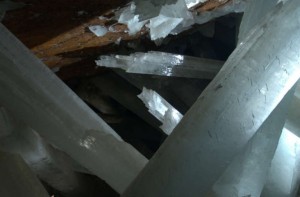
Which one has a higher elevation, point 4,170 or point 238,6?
point 238,6

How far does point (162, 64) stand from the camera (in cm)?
126

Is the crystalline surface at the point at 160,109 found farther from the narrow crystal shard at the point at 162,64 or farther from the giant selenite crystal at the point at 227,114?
the giant selenite crystal at the point at 227,114

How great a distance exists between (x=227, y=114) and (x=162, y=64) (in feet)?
2.01

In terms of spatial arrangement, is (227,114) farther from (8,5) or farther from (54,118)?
(8,5)

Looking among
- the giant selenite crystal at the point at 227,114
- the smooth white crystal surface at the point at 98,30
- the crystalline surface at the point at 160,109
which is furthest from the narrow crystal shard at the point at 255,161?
the smooth white crystal surface at the point at 98,30

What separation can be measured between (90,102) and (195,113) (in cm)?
99

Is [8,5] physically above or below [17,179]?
above

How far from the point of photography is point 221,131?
0.67m

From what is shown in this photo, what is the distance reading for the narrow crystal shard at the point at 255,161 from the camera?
811 mm

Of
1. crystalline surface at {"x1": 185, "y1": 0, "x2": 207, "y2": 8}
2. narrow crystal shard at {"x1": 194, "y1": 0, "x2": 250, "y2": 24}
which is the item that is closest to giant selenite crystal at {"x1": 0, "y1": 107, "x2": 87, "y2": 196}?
crystalline surface at {"x1": 185, "y1": 0, "x2": 207, "y2": 8}

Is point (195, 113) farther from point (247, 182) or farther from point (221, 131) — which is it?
point (247, 182)

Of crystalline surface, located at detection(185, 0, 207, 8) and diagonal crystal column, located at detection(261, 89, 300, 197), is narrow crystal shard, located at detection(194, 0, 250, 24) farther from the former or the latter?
diagonal crystal column, located at detection(261, 89, 300, 197)

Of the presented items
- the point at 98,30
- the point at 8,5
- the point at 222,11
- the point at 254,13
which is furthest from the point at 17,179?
the point at 222,11

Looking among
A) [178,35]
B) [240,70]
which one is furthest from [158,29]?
[240,70]
